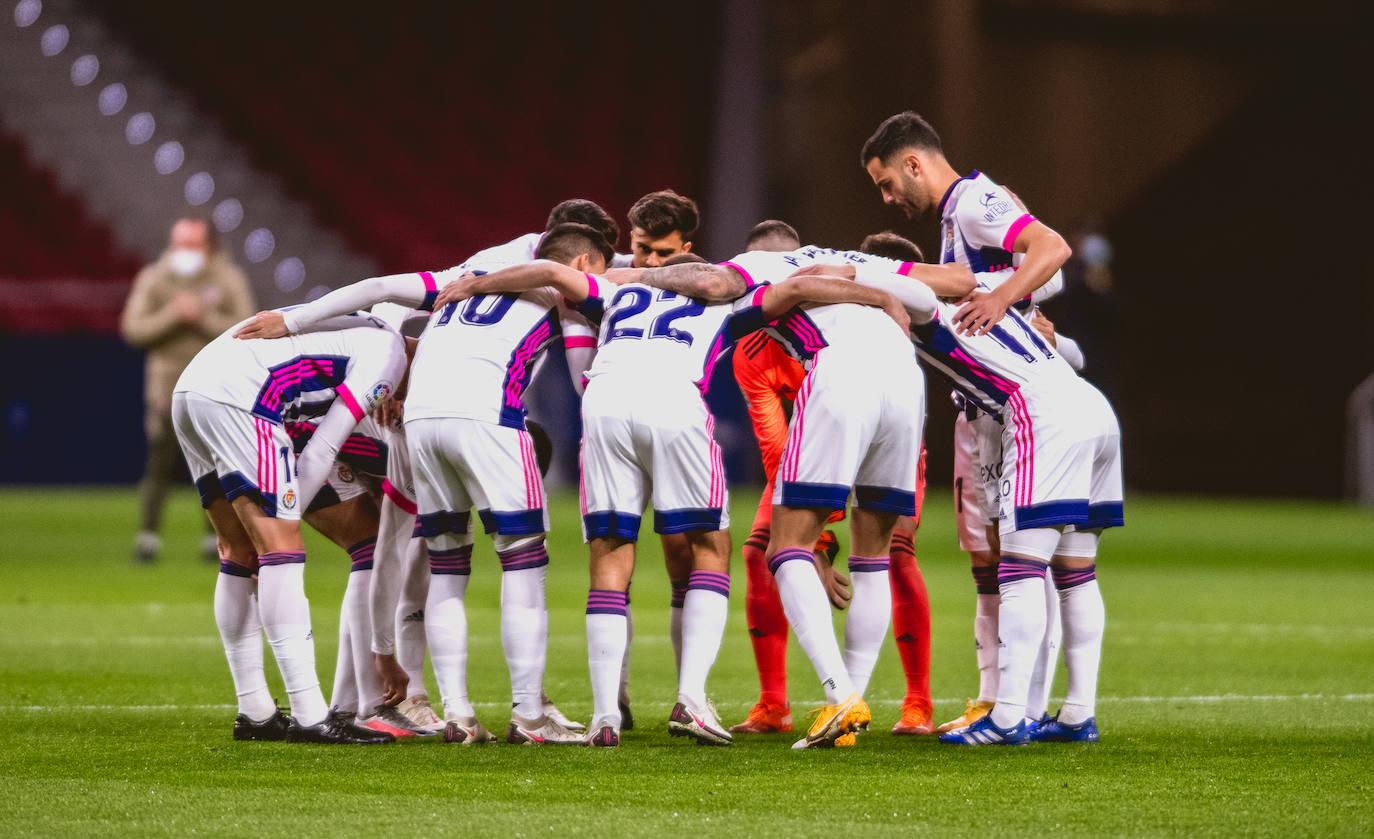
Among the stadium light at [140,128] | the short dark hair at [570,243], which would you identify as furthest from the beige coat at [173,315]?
the stadium light at [140,128]

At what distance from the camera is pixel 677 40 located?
912 inches

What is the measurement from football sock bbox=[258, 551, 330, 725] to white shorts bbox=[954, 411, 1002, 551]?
7.17 ft

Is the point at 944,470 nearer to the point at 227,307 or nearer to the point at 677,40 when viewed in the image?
the point at 677,40

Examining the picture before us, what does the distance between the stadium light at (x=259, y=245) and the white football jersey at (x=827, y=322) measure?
17164mm

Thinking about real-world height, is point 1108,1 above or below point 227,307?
above

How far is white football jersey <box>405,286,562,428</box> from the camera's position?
17.1 ft

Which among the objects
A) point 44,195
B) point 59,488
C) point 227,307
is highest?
point 44,195

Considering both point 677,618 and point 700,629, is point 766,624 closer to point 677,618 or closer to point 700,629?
point 677,618

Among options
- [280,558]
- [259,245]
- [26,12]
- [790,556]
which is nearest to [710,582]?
[790,556]

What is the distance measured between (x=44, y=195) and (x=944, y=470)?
38.7 ft

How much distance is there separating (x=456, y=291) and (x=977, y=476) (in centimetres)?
191

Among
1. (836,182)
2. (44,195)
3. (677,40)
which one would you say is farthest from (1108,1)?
(44,195)

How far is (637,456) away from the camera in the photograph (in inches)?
205

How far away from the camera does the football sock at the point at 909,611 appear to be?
19.1 ft
